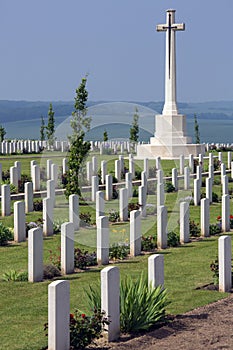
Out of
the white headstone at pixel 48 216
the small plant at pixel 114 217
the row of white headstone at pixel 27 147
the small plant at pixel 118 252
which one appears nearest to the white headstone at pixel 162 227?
the small plant at pixel 118 252

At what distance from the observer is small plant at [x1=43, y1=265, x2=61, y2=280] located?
1253 cm

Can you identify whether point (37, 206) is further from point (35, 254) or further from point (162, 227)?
point (35, 254)

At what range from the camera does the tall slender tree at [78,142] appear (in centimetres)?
2131

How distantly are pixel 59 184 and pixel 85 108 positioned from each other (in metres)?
2.48

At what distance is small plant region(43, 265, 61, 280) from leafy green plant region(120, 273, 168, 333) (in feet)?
9.97

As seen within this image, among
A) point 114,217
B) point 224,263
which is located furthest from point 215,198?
point 224,263

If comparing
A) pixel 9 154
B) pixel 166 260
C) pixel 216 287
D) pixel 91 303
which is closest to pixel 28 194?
pixel 166 260

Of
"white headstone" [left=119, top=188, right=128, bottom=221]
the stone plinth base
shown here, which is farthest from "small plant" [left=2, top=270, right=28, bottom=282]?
the stone plinth base

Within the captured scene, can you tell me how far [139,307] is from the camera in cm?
943

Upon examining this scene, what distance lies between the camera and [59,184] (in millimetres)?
24344

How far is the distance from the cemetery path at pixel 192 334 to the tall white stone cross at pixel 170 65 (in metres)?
26.2

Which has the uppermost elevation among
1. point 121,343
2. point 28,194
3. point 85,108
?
point 85,108

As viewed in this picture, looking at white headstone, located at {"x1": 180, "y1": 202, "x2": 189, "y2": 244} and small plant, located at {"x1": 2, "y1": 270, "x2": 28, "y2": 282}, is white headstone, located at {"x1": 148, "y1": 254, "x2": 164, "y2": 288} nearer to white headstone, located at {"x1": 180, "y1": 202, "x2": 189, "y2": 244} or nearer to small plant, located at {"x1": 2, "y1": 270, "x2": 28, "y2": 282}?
small plant, located at {"x1": 2, "y1": 270, "x2": 28, "y2": 282}

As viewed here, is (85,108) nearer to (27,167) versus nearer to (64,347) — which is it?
(27,167)
